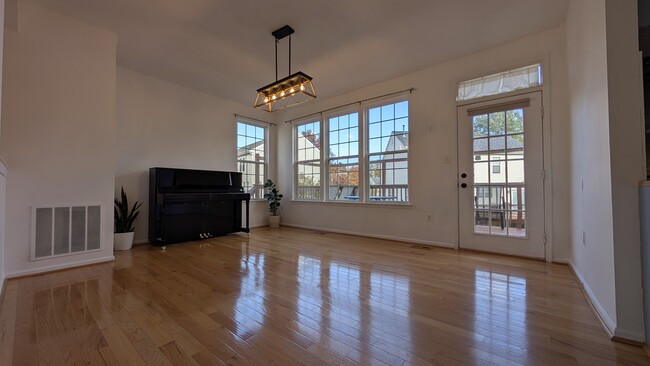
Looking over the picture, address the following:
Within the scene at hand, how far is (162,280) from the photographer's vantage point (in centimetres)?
233

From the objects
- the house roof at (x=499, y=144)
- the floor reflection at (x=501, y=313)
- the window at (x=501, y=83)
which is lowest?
the floor reflection at (x=501, y=313)

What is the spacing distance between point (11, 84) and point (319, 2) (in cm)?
297

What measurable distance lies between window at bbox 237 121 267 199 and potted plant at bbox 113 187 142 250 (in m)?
2.02

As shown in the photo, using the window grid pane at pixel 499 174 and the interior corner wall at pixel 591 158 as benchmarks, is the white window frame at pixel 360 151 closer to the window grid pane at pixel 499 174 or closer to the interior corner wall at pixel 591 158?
the window grid pane at pixel 499 174

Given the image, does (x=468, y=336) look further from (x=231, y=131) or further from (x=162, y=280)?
(x=231, y=131)

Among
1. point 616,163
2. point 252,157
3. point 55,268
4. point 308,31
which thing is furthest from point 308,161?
point 616,163

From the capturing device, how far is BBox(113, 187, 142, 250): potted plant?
3.48 meters

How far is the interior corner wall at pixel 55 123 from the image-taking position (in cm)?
248

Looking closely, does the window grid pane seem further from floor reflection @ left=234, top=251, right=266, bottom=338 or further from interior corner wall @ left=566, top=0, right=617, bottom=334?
floor reflection @ left=234, top=251, right=266, bottom=338

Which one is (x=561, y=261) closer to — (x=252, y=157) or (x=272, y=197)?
(x=272, y=197)

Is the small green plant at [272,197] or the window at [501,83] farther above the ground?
the window at [501,83]

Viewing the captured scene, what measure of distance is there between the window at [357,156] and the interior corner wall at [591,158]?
1.98 metres

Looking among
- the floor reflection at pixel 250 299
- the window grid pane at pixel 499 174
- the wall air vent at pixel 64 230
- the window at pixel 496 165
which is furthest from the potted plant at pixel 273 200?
the window at pixel 496 165

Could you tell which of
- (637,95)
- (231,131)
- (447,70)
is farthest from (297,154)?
(637,95)
